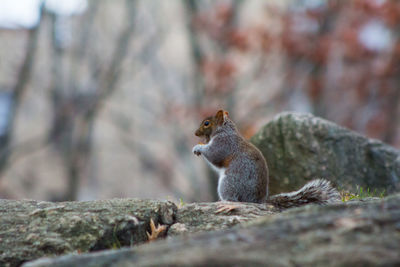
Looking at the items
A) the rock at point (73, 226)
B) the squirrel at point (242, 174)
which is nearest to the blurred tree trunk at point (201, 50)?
the squirrel at point (242, 174)

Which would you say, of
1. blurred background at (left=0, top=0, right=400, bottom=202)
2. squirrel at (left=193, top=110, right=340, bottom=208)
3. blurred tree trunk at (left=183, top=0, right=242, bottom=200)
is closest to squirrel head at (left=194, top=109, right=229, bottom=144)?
squirrel at (left=193, top=110, right=340, bottom=208)

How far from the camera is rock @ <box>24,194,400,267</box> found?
74.3 inches

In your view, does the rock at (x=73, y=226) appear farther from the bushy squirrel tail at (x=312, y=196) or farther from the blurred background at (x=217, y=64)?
the blurred background at (x=217, y=64)

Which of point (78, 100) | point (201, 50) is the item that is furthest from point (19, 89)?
point (201, 50)

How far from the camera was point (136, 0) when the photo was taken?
12.9 meters

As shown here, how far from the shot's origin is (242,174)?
412 cm

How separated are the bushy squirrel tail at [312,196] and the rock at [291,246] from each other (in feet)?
4.55

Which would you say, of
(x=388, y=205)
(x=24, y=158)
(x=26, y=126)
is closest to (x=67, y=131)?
(x=24, y=158)

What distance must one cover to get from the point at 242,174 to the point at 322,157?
5.35 ft

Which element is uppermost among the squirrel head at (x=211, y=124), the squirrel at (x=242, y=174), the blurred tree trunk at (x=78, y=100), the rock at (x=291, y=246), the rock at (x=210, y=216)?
the blurred tree trunk at (x=78, y=100)

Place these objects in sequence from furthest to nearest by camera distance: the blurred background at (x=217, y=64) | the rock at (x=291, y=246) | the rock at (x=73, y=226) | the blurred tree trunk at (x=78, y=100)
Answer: the blurred tree trunk at (x=78, y=100) < the blurred background at (x=217, y=64) < the rock at (x=73, y=226) < the rock at (x=291, y=246)

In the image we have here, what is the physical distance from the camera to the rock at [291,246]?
1.89 m

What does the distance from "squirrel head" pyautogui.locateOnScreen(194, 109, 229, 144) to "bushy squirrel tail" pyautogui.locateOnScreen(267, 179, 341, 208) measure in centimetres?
102

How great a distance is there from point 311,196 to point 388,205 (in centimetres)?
140
